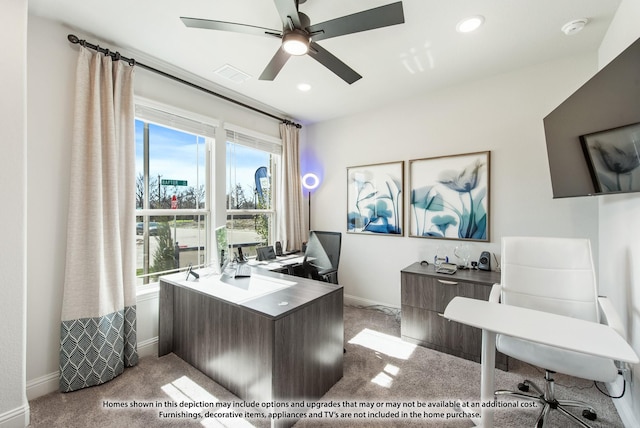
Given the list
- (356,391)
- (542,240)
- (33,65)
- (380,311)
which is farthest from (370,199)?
(33,65)

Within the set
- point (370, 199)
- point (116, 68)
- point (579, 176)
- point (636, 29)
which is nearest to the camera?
point (636, 29)

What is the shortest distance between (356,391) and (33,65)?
3.29 meters

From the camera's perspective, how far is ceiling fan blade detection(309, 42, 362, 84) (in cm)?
175

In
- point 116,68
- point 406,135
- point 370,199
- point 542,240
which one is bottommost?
point 542,240

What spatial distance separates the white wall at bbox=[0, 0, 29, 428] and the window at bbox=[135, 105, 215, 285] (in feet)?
2.69

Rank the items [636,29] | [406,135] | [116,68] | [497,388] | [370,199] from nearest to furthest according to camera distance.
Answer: [636,29] → [497,388] → [116,68] → [406,135] → [370,199]

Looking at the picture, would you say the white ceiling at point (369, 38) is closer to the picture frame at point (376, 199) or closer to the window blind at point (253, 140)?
the window blind at point (253, 140)

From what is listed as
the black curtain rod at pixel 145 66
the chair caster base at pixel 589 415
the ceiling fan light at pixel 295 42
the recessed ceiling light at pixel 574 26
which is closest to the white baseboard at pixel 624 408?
the chair caster base at pixel 589 415

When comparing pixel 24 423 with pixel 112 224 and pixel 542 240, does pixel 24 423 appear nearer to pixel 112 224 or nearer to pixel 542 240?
pixel 112 224

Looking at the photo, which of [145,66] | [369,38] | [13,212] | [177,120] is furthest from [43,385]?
[369,38]

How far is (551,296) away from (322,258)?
184 centimetres

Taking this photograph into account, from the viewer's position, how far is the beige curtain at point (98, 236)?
1918mm

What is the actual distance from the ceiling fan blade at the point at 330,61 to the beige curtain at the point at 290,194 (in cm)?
189

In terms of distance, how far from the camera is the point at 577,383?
199 cm
